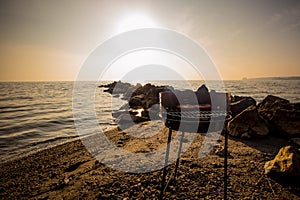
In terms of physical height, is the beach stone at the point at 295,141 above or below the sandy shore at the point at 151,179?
above

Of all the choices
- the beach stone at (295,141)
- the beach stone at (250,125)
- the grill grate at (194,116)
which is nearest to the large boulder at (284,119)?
the beach stone at (295,141)

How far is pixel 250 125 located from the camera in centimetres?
755

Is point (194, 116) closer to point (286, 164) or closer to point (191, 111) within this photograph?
point (191, 111)

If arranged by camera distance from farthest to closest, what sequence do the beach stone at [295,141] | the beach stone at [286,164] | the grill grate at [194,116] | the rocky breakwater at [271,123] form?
the rocky breakwater at [271,123], the beach stone at [295,141], the beach stone at [286,164], the grill grate at [194,116]

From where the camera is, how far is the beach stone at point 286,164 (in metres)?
4.00

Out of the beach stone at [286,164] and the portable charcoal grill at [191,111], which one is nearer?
the portable charcoal grill at [191,111]

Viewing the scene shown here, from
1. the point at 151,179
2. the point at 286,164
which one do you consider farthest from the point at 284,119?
the point at 151,179

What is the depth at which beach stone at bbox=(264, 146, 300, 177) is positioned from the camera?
13.1 feet

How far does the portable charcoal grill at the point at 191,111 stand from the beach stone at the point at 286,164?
6.61 feet

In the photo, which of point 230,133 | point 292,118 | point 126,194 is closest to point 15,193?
point 126,194

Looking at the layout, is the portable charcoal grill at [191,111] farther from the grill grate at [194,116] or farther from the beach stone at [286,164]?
the beach stone at [286,164]

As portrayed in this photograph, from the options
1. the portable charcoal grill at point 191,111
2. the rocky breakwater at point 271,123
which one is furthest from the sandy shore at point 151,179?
the portable charcoal grill at point 191,111

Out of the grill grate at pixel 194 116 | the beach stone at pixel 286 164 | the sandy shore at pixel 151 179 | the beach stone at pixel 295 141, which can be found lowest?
the sandy shore at pixel 151 179

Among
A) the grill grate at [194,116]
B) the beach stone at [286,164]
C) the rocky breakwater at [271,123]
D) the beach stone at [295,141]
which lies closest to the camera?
the grill grate at [194,116]
